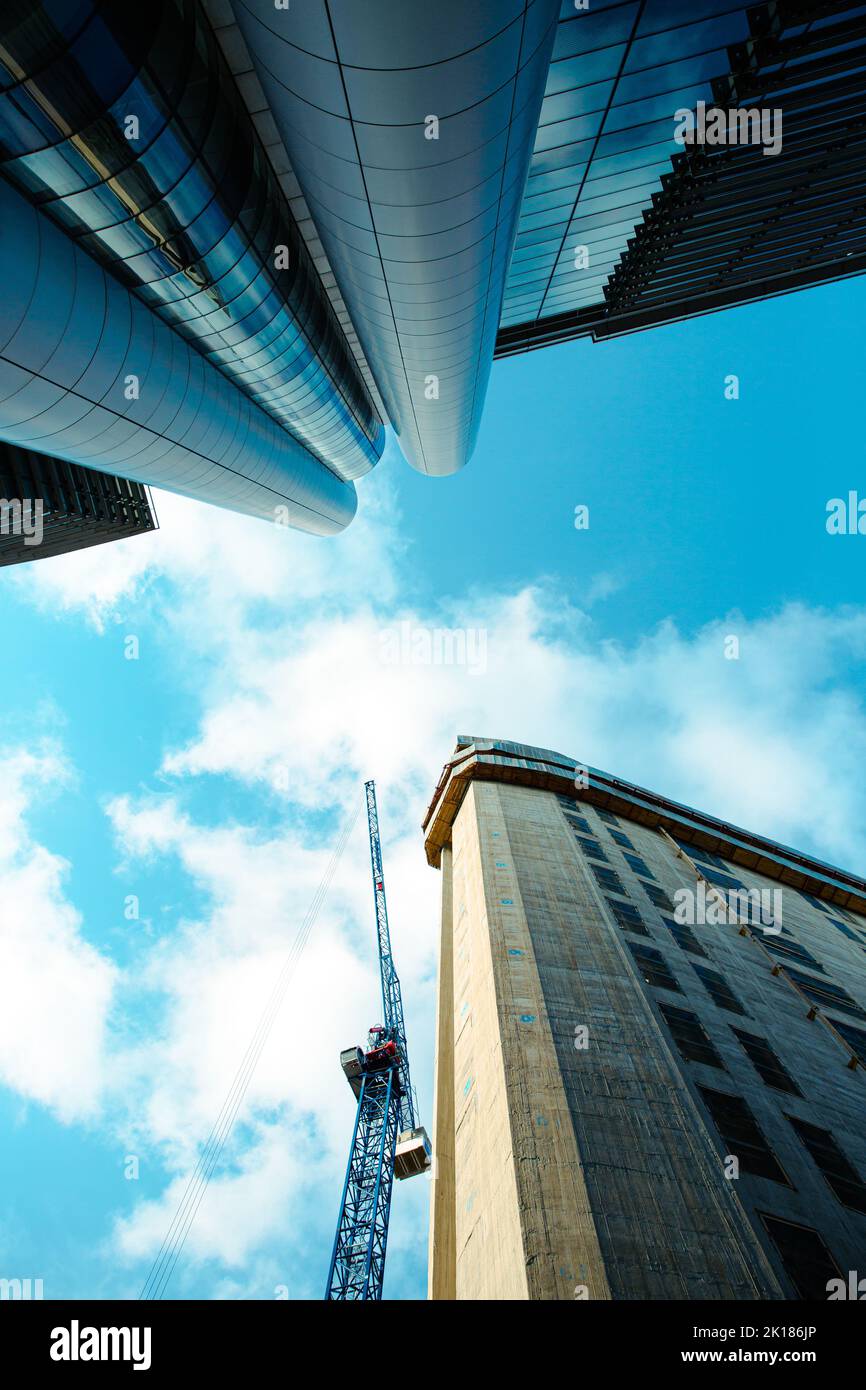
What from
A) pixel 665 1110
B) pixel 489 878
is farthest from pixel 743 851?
pixel 665 1110

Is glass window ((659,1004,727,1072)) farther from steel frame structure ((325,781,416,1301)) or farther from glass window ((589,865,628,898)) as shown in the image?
steel frame structure ((325,781,416,1301))

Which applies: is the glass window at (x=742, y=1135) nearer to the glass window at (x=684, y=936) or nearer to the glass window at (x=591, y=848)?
the glass window at (x=684, y=936)

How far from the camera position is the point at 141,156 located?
19.6 m

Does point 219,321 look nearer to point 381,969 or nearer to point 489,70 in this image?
point 489,70

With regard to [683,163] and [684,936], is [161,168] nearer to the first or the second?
[683,163]

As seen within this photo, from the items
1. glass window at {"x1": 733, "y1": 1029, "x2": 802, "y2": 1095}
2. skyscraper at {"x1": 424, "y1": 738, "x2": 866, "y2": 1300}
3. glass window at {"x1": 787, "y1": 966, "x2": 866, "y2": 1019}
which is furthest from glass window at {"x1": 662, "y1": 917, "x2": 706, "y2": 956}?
glass window at {"x1": 787, "y1": 966, "x2": 866, "y2": 1019}

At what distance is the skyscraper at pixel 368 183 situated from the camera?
14031 mm

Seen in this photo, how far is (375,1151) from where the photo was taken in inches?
2275

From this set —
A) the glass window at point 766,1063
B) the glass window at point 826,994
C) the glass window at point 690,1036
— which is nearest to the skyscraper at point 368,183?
the glass window at point 690,1036

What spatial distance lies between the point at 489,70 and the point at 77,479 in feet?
114

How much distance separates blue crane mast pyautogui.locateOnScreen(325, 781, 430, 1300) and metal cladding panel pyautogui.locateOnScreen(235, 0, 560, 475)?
58372 millimetres

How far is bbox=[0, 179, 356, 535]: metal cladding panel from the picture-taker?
728 inches

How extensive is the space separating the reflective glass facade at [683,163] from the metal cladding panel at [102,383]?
16.3 m

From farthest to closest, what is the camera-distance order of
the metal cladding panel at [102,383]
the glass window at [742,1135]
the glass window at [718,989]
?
the glass window at [718,989] → the metal cladding panel at [102,383] → the glass window at [742,1135]
